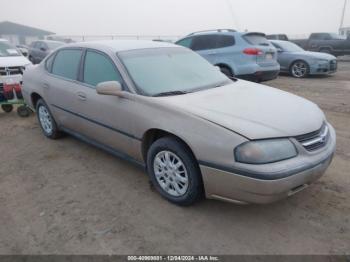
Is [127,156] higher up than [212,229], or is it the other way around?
[127,156]

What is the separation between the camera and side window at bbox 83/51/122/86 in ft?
12.2

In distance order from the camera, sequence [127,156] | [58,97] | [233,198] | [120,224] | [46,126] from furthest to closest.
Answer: [46,126]
[58,97]
[127,156]
[120,224]
[233,198]

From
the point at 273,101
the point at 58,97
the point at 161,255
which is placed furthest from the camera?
the point at 58,97

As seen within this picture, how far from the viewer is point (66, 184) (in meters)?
3.77

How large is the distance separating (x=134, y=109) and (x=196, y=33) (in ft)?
24.2

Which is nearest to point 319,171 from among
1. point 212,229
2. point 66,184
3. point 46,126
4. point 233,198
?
point 233,198

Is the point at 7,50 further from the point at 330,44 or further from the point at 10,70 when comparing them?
the point at 330,44

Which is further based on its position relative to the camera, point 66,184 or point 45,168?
point 45,168

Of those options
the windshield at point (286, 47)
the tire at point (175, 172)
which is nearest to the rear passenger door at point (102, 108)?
the tire at point (175, 172)

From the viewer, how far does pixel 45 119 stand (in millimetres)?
5230

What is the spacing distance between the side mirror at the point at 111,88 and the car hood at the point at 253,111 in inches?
20.5

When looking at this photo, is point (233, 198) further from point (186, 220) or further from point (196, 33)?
point (196, 33)

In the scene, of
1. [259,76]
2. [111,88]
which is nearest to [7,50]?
[111,88]

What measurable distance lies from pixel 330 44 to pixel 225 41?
36.7 ft
